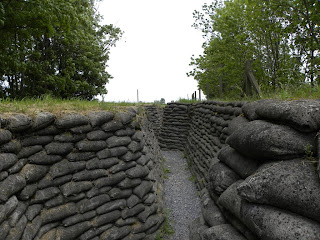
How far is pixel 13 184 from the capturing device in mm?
2361

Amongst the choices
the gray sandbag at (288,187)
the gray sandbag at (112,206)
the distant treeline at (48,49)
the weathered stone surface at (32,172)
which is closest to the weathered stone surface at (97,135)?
the weathered stone surface at (32,172)

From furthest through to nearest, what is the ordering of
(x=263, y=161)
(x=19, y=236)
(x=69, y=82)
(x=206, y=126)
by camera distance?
(x=69, y=82) < (x=206, y=126) < (x=19, y=236) < (x=263, y=161)

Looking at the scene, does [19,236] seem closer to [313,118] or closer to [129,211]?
[129,211]

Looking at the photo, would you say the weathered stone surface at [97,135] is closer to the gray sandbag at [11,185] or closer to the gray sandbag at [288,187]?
the gray sandbag at [11,185]

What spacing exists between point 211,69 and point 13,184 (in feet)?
45.8

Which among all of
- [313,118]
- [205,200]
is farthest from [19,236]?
[313,118]

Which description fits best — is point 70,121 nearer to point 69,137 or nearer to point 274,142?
point 69,137

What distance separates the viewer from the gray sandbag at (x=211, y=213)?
7.14 feet

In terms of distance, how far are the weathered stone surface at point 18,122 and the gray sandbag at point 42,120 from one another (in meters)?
0.08

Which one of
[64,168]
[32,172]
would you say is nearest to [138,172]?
[64,168]

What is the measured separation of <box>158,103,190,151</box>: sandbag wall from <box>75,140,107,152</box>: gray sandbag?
7739 millimetres

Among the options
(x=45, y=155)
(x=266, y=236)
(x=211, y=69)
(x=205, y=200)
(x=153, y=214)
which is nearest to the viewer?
(x=266, y=236)

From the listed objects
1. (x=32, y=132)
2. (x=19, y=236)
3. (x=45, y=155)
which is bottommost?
(x=19, y=236)

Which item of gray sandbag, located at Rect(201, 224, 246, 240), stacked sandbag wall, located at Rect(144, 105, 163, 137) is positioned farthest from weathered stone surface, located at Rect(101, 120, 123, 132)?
stacked sandbag wall, located at Rect(144, 105, 163, 137)
